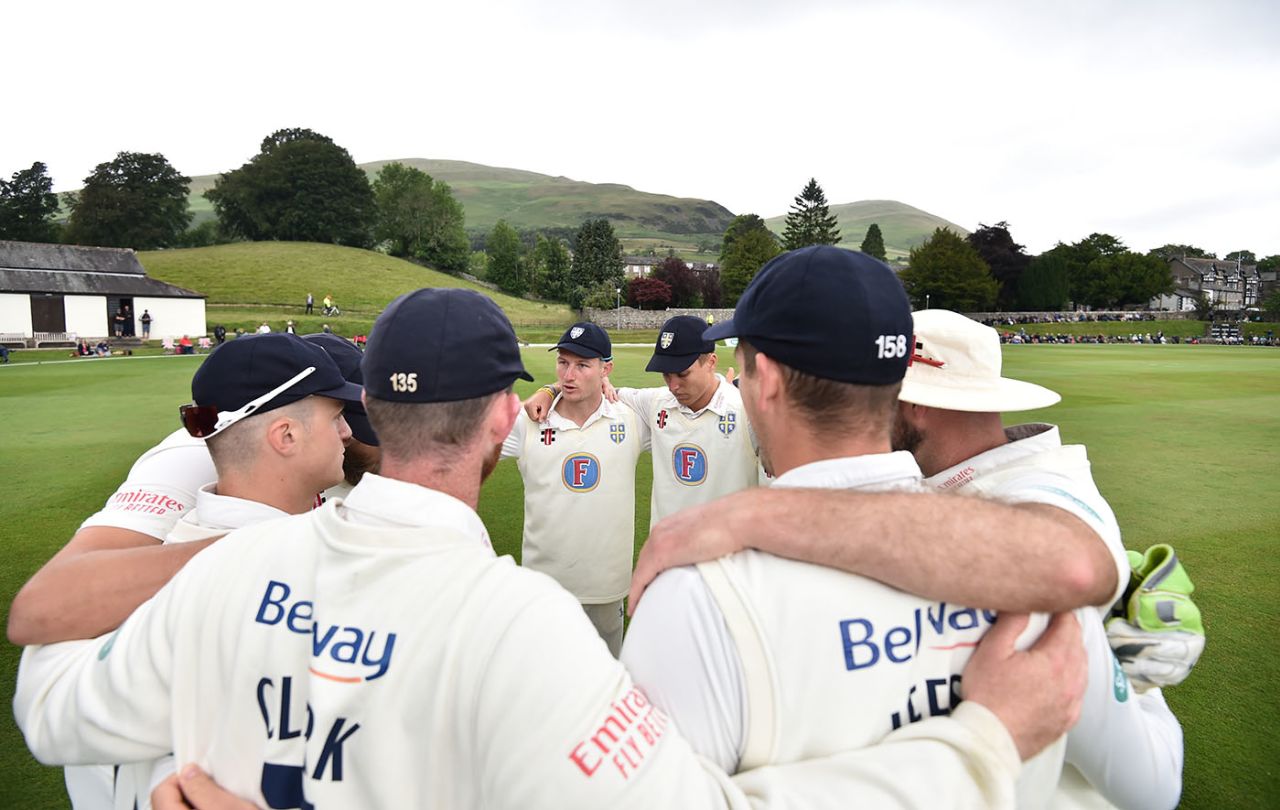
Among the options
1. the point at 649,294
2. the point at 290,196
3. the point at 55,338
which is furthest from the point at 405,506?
the point at 290,196

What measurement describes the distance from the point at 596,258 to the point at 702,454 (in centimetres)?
9117

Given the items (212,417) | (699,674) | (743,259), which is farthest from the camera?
(743,259)

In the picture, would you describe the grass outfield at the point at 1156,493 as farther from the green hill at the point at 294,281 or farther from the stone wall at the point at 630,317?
the stone wall at the point at 630,317

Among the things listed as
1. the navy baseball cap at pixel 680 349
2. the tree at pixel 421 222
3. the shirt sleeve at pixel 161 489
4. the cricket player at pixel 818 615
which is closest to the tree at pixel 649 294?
the tree at pixel 421 222

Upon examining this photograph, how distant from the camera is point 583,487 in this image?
19.1ft

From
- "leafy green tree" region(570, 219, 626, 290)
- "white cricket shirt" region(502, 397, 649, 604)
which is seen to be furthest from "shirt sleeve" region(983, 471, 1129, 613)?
"leafy green tree" region(570, 219, 626, 290)

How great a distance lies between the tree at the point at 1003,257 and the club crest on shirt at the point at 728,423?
100374 millimetres

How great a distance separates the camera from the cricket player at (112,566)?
6.87ft

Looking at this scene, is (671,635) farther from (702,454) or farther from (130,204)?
(130,204)

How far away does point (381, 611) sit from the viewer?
1.60 metres

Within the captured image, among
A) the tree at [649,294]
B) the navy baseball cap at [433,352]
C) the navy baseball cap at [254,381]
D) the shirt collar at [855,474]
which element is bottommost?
the shirt collar at [855,474]

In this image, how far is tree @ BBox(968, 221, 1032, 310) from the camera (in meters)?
95.4

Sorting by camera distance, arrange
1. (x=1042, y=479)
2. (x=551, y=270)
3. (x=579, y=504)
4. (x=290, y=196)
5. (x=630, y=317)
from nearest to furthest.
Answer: (x=1042, y=479) → (x=579, y=504) → (x=630, y=317) → (x=551, y=270) → (x=290, y=196)

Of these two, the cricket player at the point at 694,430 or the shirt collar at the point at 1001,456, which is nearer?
the shirt collar at the point at 1001,456
